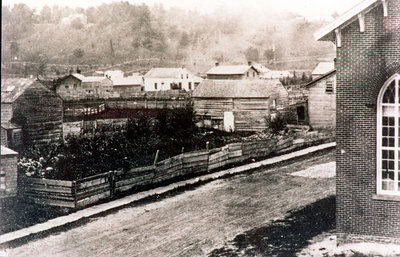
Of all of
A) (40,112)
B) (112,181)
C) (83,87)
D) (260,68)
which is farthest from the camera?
(260,68)

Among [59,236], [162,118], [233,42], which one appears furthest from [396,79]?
[233,42]

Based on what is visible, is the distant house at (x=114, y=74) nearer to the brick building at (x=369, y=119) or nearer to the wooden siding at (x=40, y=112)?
the wooden siding at (x=40, y=112)

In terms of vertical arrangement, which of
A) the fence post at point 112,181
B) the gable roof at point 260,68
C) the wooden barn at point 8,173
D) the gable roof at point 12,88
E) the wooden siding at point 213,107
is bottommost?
the fence post at point 112,181

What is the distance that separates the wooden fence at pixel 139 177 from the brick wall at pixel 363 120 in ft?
35.0

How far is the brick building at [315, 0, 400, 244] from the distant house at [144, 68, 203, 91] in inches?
1101

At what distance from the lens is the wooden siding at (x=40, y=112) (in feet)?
65.6

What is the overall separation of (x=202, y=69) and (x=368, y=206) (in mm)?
50321

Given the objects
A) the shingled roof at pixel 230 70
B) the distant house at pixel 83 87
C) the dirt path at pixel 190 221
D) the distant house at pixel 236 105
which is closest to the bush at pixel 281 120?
the distant house at pixel 236 105

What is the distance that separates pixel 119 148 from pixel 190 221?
429 inches

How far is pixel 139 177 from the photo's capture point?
21344 millimetres

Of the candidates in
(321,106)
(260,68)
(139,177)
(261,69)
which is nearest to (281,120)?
(321,106)

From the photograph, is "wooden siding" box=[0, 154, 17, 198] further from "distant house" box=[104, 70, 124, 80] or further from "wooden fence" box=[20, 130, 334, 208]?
"distant house" box=[104, 70, 124, 80]

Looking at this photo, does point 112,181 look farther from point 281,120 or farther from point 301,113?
point 301,113

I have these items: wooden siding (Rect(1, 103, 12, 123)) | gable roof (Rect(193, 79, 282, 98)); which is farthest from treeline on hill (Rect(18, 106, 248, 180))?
gable roof (Rect(193, 79, 282, 98))
